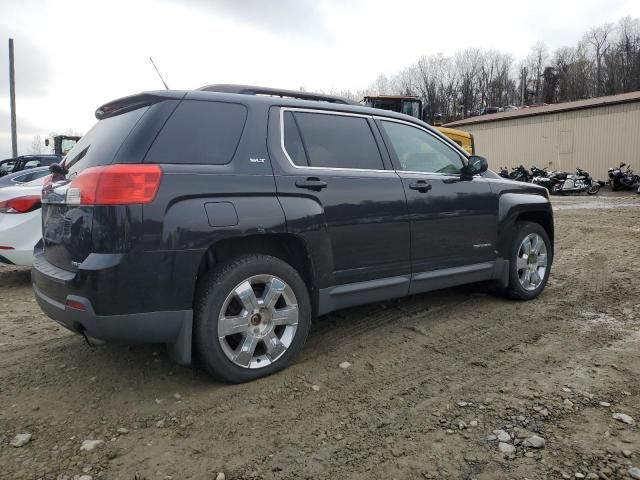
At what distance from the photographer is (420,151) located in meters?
4.24

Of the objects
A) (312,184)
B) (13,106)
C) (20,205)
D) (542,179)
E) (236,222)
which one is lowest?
(236,222)

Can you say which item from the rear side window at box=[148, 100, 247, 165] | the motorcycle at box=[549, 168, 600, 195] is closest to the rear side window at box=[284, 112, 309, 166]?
the rear side window at box=[148, 100, 247, 165]

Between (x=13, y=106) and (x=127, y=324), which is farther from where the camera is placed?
(x=13, y=106)

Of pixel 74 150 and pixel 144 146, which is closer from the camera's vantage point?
pixel 144 146

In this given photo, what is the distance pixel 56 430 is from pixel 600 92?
239ft

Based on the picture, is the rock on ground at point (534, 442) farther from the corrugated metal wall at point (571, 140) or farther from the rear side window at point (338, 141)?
the corrugated metal wall at point (571, 140)

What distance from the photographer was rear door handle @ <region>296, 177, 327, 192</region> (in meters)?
3.25

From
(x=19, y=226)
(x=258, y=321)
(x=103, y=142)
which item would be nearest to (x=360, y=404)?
(x=258, y=321)

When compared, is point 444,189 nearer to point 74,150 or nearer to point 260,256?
point 260,256

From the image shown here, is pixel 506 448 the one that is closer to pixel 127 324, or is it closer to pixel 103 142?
pixel 127 324

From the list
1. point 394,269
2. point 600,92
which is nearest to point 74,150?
point 394,269

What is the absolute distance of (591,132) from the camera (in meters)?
25.7

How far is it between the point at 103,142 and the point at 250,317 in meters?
1.44

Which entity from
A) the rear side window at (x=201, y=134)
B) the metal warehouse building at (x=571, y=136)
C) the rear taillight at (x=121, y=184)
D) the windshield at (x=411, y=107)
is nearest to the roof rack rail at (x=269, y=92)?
the rear side window at (x=201, y=134)
